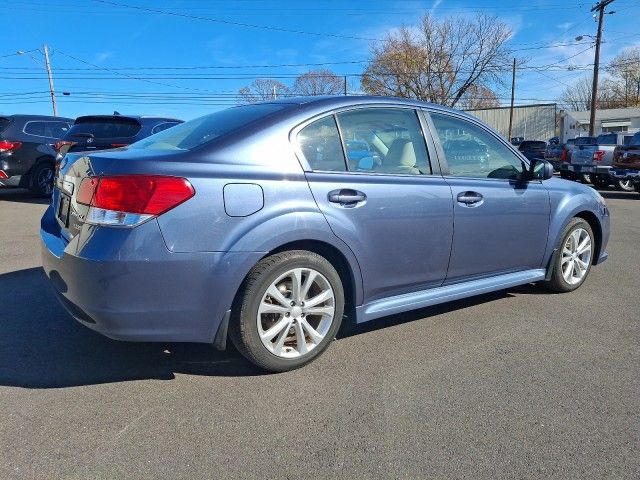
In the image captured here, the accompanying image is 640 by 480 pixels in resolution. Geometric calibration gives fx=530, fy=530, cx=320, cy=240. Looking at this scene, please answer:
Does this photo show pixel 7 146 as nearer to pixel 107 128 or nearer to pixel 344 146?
pixel 107 128

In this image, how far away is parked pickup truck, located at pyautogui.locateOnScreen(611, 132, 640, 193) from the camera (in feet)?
44.7

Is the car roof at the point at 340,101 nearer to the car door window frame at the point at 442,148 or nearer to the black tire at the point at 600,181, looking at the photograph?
the car door window frame at the point at 442,148

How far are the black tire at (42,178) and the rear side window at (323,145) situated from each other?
9.40 metres

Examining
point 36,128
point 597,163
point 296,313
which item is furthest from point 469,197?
point 597,163

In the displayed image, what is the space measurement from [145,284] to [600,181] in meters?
17.2

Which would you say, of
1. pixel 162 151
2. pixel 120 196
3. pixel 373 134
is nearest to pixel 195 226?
pixel 120 196

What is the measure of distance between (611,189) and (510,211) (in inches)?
590

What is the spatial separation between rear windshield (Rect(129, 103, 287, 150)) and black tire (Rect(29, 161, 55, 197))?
8.48 metres

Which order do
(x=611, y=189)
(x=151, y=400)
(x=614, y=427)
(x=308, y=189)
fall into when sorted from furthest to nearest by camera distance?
1. (x=611, y=189)
2. (x=308, y=189)
3. (x=151, y=400)
4. (x=614, y=427)

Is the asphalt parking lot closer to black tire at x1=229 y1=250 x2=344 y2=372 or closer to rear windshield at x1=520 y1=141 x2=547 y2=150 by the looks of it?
black tire at x1=229 y1=250 x2=344 y2=372

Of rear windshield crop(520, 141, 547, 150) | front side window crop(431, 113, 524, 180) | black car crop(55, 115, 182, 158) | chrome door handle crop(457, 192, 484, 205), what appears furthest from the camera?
rear windshield crop(520, 141, 547, 150)

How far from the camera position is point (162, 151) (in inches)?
118

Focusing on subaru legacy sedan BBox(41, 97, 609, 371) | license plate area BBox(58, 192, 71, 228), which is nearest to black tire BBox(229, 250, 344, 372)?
subaru legacy sedan BBox(41, 97, 609, 371)

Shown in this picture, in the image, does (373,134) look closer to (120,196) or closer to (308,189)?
(308,189)
